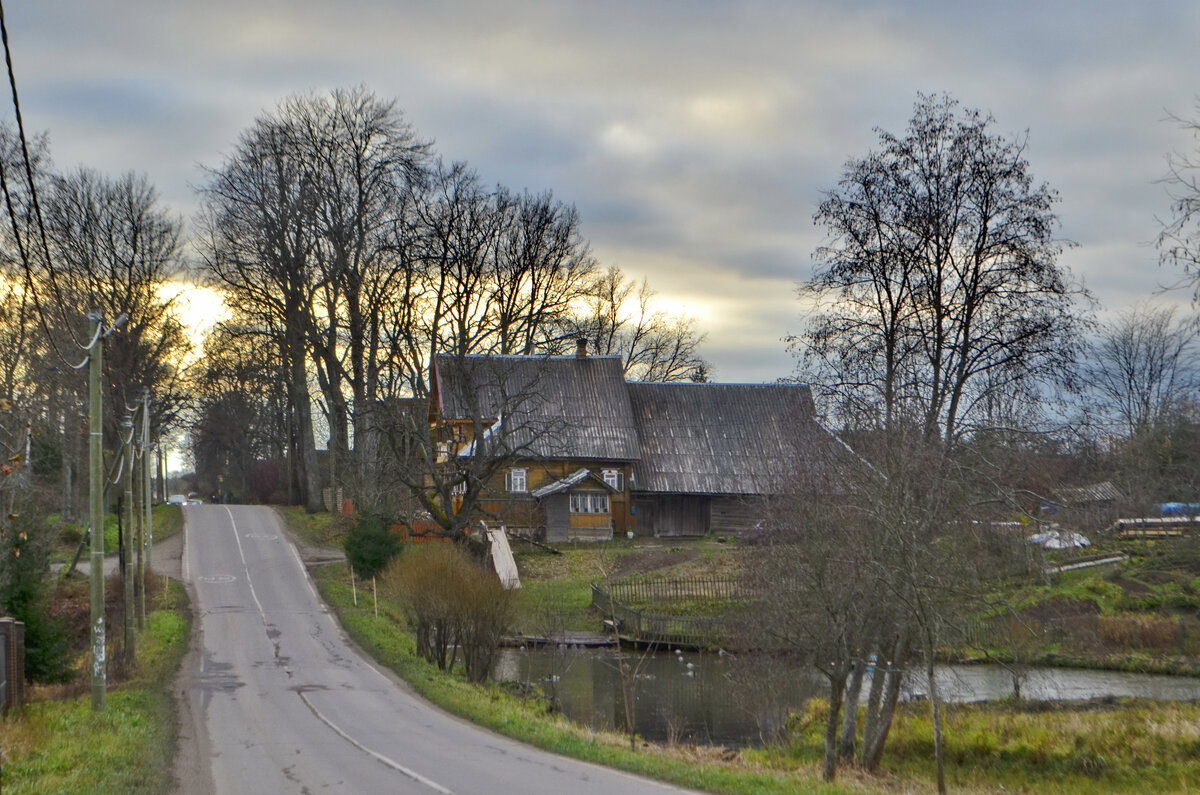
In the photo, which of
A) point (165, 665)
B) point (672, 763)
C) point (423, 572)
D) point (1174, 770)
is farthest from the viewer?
point (423, 572)

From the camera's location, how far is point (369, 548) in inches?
1427

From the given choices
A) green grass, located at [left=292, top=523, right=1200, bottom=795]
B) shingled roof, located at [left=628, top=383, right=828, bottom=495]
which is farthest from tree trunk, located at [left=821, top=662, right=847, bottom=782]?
shingled roof, located at [left=628, top=383, right=828, bottom=495]

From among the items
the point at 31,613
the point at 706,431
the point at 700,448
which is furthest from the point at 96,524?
the point at 706,431

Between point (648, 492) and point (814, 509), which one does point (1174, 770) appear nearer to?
point (814, 509)

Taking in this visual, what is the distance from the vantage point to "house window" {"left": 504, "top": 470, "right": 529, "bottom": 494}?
155 feet

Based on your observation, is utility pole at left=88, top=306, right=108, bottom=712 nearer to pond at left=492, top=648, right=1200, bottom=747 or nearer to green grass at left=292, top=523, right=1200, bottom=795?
green grass at left=292, top=523, right=1200, bottom=795

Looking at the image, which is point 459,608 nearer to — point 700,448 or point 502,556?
point 502,556

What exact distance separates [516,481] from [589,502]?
3724mm

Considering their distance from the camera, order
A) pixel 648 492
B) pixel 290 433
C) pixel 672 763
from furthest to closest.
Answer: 1. pixel 290 433
2. pixel 648 492
3. pixel 672 763

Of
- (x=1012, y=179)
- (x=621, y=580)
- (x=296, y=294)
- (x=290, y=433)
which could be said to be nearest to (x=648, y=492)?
(x=621, y=580)

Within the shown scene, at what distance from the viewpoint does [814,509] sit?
1834 cm

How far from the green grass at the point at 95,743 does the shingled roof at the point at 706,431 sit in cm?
2915

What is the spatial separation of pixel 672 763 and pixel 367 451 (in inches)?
1273

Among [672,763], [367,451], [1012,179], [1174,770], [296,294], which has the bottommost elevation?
[1174,770]
